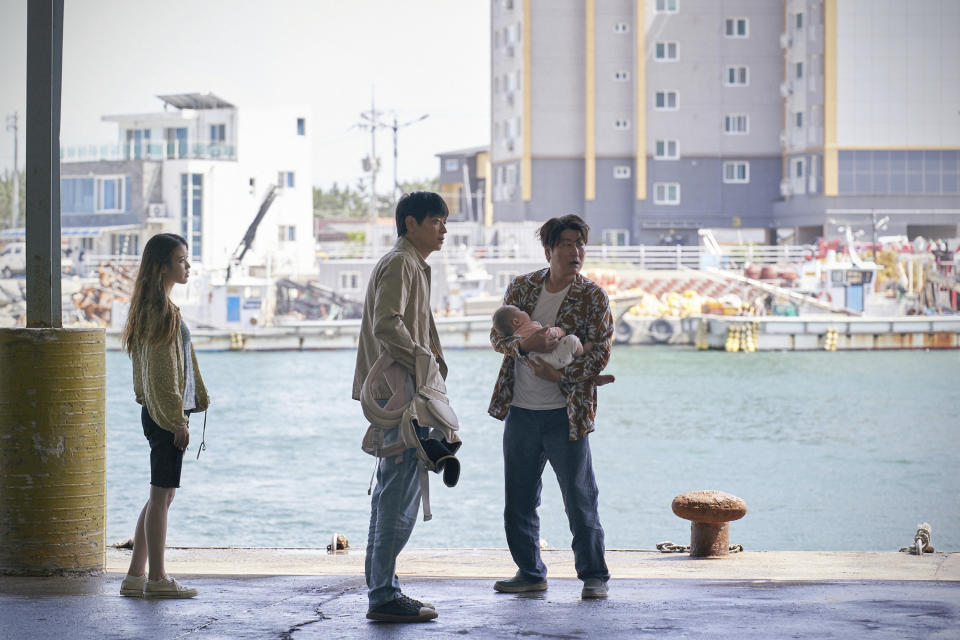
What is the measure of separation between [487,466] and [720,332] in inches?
1167

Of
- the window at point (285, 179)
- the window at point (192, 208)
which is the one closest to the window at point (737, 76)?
the window at point (285, 179)

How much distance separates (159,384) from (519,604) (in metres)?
1.66

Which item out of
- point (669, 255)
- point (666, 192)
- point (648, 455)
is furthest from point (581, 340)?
point (666, 192)

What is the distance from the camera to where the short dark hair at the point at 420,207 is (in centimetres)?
498

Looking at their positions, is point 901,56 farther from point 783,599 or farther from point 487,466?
point 783,599

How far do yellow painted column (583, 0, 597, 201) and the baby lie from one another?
58538 mm

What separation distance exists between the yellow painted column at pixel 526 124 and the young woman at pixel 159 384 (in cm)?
5905

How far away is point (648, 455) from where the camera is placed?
27.5m

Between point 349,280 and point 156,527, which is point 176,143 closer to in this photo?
point 349,280

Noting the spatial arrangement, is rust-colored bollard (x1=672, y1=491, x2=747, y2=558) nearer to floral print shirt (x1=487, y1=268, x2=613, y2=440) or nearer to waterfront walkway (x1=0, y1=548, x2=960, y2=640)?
waterfront walkway (x1=0, y1=548, x2=960, y2=640)

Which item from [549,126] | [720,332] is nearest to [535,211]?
[549,126]

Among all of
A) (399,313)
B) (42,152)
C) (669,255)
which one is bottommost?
(399,313)

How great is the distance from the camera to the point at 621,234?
64.0 m

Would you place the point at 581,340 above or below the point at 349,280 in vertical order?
below
